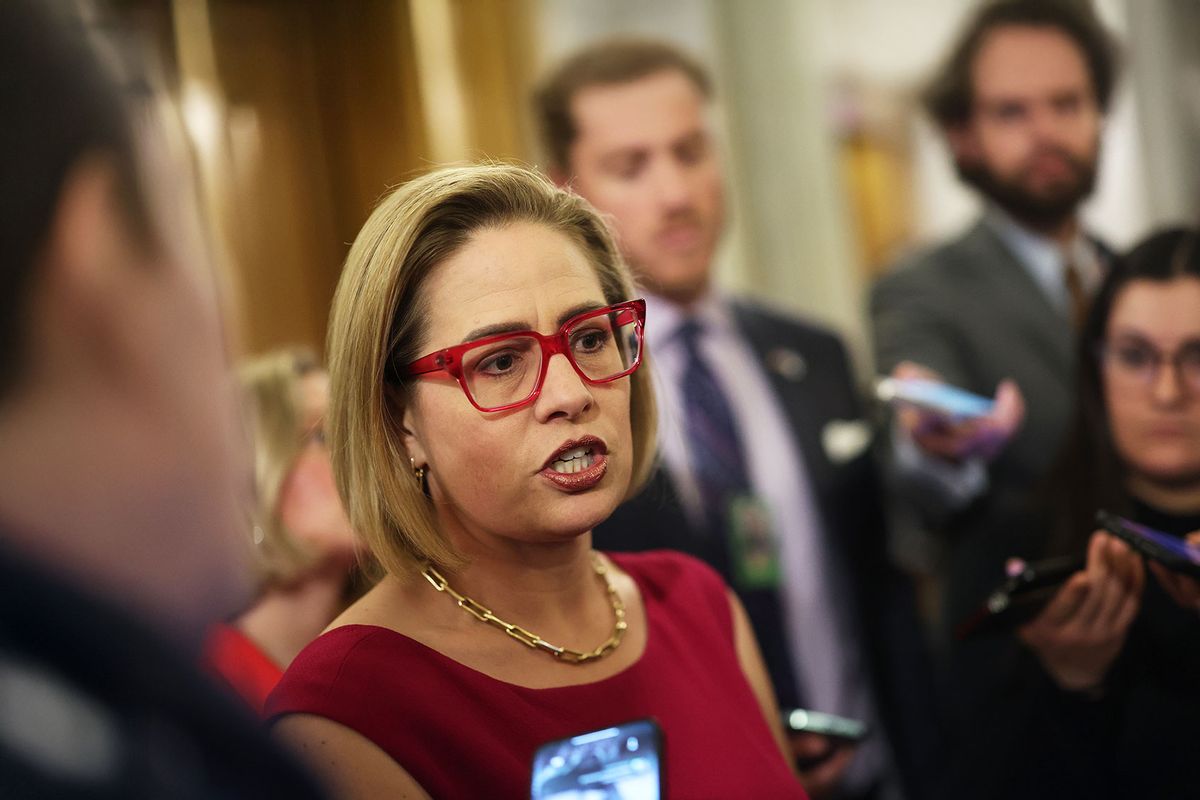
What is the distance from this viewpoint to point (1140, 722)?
1.89 m

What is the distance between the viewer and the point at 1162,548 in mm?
1637

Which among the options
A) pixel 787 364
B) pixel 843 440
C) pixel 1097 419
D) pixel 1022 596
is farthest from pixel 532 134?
pixel 1022 596

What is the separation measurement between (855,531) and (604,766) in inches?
68.3

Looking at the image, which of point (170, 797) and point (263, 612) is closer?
point (170, 797)

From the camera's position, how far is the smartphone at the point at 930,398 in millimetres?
2346

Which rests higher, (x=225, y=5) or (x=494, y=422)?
(x=225, y=5)

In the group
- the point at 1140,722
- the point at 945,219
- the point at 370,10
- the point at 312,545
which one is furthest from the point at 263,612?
the point at 945,219

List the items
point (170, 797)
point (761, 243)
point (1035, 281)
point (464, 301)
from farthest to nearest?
point (761, 243), point (1035, 281), point (464, 301), point (170, 797)

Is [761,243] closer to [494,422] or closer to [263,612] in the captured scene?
[263,612]

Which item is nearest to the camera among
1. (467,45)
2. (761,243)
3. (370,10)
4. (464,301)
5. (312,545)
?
(464,301)

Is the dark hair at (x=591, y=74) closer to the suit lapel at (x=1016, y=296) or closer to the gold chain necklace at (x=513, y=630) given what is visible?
A: the suit lapel at (x=1016, y=296)

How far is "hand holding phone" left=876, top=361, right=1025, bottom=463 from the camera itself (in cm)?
235

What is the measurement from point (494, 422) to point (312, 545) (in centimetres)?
97

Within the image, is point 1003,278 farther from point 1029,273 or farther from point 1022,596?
point 1022,596
